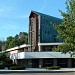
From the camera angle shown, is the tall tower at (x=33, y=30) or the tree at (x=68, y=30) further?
the tall tower at (x=33, y=30)

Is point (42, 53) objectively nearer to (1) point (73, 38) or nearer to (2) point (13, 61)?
(2) point (13, 61)

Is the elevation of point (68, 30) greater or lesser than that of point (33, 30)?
lesser

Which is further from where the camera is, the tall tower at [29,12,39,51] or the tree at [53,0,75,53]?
the tall tower at [29,12,39,51]

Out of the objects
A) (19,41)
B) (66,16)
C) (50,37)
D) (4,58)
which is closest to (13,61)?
(4,58)

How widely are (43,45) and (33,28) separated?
18.2 feet

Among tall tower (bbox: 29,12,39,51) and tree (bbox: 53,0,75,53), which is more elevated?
tall tower (bbox: 29,12,39,51)

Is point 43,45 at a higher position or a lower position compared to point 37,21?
lower

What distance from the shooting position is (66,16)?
91.8 ft

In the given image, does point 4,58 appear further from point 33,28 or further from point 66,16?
point 66,16

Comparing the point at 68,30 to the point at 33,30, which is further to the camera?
the point at 33,30

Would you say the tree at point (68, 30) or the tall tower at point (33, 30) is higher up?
the tall tower at point (33, 30)

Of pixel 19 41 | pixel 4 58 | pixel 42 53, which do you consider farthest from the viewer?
pixel 19 41

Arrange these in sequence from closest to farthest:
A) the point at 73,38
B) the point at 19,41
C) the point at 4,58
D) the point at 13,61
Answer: the point at 73,38 < the point at 4,58 < the point at 13,61 < the point at 19,41

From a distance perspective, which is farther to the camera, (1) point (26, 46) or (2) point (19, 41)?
(2) point (19, 41)
